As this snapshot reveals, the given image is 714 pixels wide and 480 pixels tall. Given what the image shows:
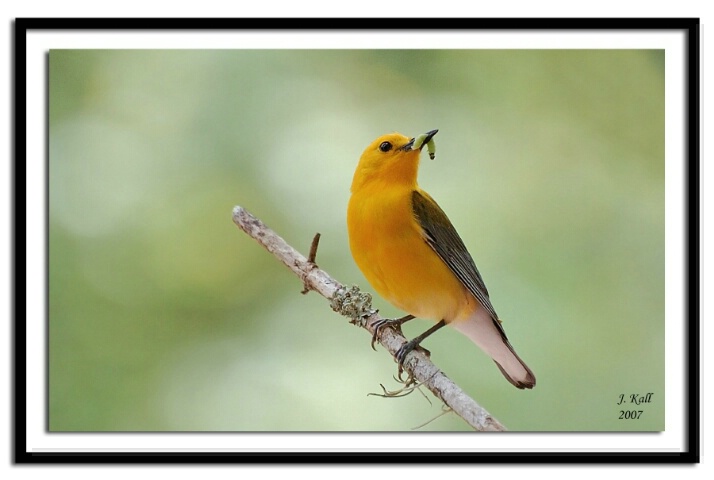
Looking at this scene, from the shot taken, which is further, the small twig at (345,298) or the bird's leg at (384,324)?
the bird's leg at (384,324)

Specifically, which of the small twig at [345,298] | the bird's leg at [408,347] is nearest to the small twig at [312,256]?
the small twig at [345,298]

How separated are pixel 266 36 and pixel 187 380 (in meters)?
1.54

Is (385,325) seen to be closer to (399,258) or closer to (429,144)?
(399,258)

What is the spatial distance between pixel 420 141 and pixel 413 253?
495 millimetres

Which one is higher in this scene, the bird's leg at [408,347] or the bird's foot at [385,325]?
the bird's foot at [385,325]

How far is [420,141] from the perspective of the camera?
334 cm

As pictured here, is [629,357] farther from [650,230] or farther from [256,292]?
[256,292]

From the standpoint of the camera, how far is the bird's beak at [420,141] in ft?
10.9

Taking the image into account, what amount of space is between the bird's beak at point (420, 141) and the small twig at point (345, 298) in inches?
24.2

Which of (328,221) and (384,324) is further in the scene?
(328,221)

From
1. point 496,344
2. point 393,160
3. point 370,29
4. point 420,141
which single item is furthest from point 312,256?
point 370,29

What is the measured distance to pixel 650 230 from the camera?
11.0 feet

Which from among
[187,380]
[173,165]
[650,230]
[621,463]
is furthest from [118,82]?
[621,463]

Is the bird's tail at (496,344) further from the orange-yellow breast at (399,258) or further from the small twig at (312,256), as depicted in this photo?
the small twig at (312,256)
